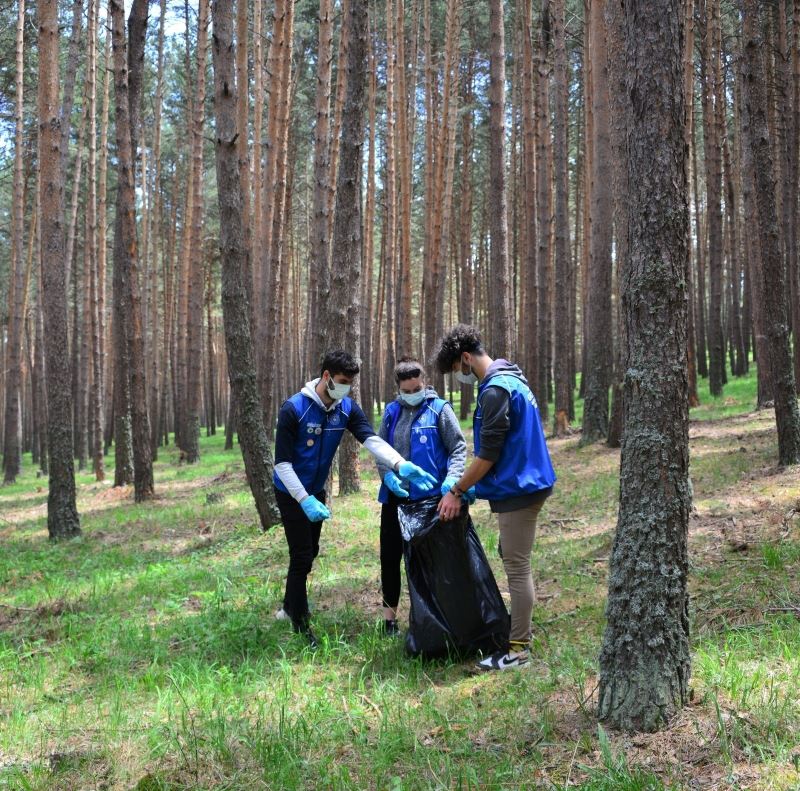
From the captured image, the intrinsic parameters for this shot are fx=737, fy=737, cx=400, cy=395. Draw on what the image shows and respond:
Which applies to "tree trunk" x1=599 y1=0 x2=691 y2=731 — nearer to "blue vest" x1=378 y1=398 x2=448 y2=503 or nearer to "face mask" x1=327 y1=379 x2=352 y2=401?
"blue vest" x1=378 y1=398 x2=448 y2=503

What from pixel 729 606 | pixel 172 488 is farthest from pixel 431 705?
pixel 172 488

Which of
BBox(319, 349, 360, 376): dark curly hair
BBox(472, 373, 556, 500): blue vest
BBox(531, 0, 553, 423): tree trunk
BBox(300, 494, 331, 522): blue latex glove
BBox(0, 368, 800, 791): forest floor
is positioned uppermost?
BBox(531, 0, 553, 423): tree trunk

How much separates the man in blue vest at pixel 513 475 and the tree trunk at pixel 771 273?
428 centimetres

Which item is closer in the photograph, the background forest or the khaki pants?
the background forest

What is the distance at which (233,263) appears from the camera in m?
8.46

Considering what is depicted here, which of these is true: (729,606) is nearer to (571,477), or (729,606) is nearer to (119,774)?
(119,774)

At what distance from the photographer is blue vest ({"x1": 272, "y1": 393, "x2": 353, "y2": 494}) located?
5008 mm

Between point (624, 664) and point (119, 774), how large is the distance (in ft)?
7.61

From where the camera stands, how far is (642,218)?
10.6 feet

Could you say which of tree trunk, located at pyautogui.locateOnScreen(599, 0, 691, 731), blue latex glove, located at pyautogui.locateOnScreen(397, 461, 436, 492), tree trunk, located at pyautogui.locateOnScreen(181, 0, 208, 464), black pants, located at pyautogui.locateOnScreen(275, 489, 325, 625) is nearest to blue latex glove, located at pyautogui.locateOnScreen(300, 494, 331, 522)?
black pants, located at pyautogui.locateOnScreen(275, 489, 325, 625)

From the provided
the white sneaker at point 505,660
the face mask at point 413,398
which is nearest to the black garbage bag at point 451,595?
the white sneaker at point 505,660

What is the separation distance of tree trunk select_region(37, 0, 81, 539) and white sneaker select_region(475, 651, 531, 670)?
23.8ft


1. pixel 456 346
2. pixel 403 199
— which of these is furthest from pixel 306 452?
pixel 403 199

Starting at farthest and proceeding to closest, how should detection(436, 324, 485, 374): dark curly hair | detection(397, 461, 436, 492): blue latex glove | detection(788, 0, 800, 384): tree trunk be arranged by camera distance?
detection(788, 0, 800, 384): tree trunk
detection(397, 461, 436, 492): blue latex glove
detection(436, 324, 485, 374): dark curly hair
